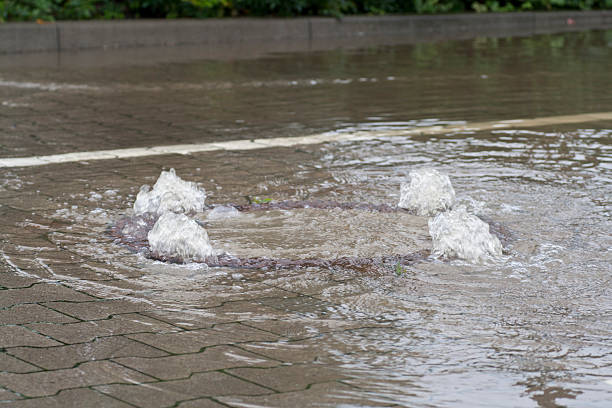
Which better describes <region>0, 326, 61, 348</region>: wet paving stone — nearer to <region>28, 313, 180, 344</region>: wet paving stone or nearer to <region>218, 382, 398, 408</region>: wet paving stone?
<region>28, 313, 180, 344</region>: wet paving stone

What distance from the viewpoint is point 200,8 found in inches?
765

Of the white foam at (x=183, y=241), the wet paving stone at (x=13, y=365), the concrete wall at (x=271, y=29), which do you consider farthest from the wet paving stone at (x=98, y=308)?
the concrete wall at (x=271, y=29)

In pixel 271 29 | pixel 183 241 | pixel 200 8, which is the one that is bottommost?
pixel 183 241

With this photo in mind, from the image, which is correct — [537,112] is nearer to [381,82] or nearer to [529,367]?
[381,82]

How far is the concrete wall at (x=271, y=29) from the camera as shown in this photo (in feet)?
53.6

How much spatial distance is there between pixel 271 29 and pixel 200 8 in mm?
1515

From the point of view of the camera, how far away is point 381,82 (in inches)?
480

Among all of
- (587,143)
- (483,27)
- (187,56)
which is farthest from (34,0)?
(587,143)

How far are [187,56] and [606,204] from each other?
10.6 meters

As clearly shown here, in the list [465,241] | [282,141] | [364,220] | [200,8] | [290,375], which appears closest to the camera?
[290,375]

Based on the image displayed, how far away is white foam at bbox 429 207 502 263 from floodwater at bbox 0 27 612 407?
8 cm

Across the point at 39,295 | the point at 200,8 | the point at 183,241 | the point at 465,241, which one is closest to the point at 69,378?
the point at 39,295

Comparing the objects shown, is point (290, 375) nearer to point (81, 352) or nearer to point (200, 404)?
point (200, 404)

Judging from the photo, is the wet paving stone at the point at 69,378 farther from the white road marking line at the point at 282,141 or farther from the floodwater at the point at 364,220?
the white road marking line at the point at 282,141
